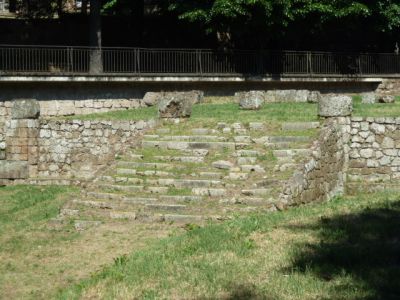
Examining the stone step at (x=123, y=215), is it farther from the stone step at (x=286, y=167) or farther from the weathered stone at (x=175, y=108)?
the weathered stone at (x=175, y=108)

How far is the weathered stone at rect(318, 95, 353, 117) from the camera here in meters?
15.3

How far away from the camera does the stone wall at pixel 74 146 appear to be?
17.9 m

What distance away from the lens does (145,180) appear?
1373cm

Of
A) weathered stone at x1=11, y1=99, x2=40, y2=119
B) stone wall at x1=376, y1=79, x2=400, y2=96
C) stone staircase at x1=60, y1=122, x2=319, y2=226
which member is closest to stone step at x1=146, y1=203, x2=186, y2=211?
stone staircase at x1=60, y1=122, x2=319, y2=226

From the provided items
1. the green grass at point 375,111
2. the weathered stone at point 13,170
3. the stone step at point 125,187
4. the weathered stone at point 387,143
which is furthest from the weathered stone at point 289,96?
the stone step at point 125,187

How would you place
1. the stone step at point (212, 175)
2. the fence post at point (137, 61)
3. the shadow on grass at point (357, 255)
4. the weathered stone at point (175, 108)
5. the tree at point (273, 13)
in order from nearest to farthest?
1. the shadow on grass at point (357, 255)
2. the stone step at point (212, 175)
3. the weathered stone at point (175, 108)
4. the fence post at point (137, 61)
5. the tree at point (273, 13)

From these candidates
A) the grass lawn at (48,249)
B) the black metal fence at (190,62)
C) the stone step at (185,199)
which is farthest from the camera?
the black metal fence at (190,62)

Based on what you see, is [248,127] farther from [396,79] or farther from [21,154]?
[396,79]

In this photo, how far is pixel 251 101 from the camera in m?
18.8

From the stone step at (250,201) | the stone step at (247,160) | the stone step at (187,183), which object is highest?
the stone step at (247,160)

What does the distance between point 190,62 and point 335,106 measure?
13.5 m

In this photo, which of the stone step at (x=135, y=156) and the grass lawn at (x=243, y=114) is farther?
the grass lawn at (x=243, y=114)

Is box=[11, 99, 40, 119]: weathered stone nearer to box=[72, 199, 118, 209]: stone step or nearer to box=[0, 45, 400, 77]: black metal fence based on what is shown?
box=[72, 199, 118, 209]: stone step

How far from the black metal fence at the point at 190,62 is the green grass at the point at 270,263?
54.9 ft
